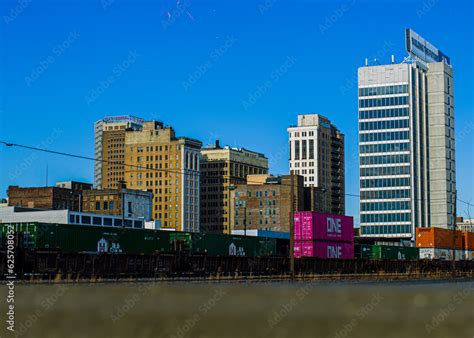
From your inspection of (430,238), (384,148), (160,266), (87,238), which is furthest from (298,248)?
(384,148)

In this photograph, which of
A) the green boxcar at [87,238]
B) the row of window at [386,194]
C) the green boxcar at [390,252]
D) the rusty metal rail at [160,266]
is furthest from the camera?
the row of window at [386,194]

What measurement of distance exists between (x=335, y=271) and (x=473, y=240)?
220 feet

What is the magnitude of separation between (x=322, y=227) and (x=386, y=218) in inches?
4126

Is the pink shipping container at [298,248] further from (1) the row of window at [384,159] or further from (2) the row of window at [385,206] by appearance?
(1) the row of window at [384,159]

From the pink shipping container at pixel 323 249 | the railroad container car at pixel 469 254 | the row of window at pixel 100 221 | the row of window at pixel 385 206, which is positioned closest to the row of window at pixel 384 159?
the row of window at pixel 385 206

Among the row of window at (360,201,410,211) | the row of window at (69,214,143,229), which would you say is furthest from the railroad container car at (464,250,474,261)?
the row of window at (69,214,143,229)

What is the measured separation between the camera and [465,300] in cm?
2930

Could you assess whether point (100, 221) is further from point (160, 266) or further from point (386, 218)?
point (160, 266)

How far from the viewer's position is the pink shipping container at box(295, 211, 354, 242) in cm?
8544

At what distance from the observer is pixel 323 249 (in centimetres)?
8812

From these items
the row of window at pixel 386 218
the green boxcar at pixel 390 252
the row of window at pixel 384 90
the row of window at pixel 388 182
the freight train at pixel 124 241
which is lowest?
the green boxcar at pixel 390 252

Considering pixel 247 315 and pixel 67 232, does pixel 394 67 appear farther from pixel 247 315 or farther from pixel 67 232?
pixel 247 315

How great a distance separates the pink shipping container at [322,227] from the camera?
280 feet

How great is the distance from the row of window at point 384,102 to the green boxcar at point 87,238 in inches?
4863
